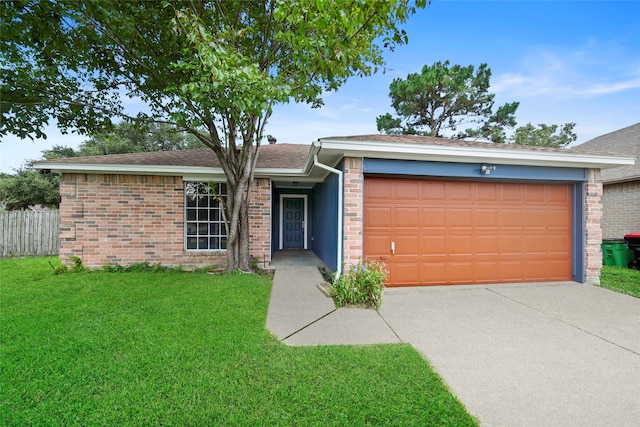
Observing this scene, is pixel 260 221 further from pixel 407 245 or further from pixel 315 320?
pixel 315 320

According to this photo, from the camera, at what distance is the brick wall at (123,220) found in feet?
22.6

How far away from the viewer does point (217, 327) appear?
348 cm

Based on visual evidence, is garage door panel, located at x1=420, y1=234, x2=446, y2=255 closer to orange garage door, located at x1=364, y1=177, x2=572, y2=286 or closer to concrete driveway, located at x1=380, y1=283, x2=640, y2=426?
orange garage door, located at x1=364, y1=177, x2=572, y2=286

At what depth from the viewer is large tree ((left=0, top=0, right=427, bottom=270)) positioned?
420 cm

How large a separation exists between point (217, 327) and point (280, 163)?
5294 millimetres

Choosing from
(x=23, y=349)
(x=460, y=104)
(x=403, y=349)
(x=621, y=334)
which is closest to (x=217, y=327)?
(x=23, y=349)

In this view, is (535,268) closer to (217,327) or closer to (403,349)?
(403,349)

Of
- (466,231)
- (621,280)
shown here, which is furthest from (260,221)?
(621,280)

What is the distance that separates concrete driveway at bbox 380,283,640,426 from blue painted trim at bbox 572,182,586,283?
0.80 metres

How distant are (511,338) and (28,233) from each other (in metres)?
13.8

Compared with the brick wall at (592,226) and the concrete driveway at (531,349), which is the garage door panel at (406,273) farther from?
the brick wall at (592,226)

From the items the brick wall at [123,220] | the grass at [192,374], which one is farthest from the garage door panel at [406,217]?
the brick wall at [123,220]

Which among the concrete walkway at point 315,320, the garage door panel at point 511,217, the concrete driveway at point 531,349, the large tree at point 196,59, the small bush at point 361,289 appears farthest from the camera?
the garage door panel at point 511,217

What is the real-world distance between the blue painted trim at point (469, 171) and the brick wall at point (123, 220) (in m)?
5.19
